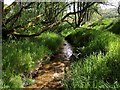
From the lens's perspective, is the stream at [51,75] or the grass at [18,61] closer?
the grass at [18,61]

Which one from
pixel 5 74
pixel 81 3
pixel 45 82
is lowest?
pixel 45 82

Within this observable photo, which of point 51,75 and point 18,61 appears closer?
point 18,61

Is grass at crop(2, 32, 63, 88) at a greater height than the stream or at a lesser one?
greater

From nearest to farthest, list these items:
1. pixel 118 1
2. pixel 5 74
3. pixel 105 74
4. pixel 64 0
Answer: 1. pixel 105 74
2. pixel 5 74
3. pixel 64 0
4. pixel 118 1

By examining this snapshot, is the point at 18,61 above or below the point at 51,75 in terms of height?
above

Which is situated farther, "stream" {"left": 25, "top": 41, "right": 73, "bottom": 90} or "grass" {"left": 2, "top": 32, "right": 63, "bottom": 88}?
"stream" {"left": 25, "top": 41, "right": 73, "bottom": 90}

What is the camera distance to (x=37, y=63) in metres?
11.4

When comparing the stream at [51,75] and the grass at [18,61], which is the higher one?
the grass at [18,61]

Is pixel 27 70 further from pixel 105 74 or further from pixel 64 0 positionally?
pixel 64 0

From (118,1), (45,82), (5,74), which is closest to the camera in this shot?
(5,74)

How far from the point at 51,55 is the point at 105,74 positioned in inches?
282

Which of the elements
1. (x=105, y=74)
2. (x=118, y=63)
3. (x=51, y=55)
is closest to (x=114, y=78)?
(x=105, y=74)

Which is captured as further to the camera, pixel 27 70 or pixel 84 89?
pixel 27 70

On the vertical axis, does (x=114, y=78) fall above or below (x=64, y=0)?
below
